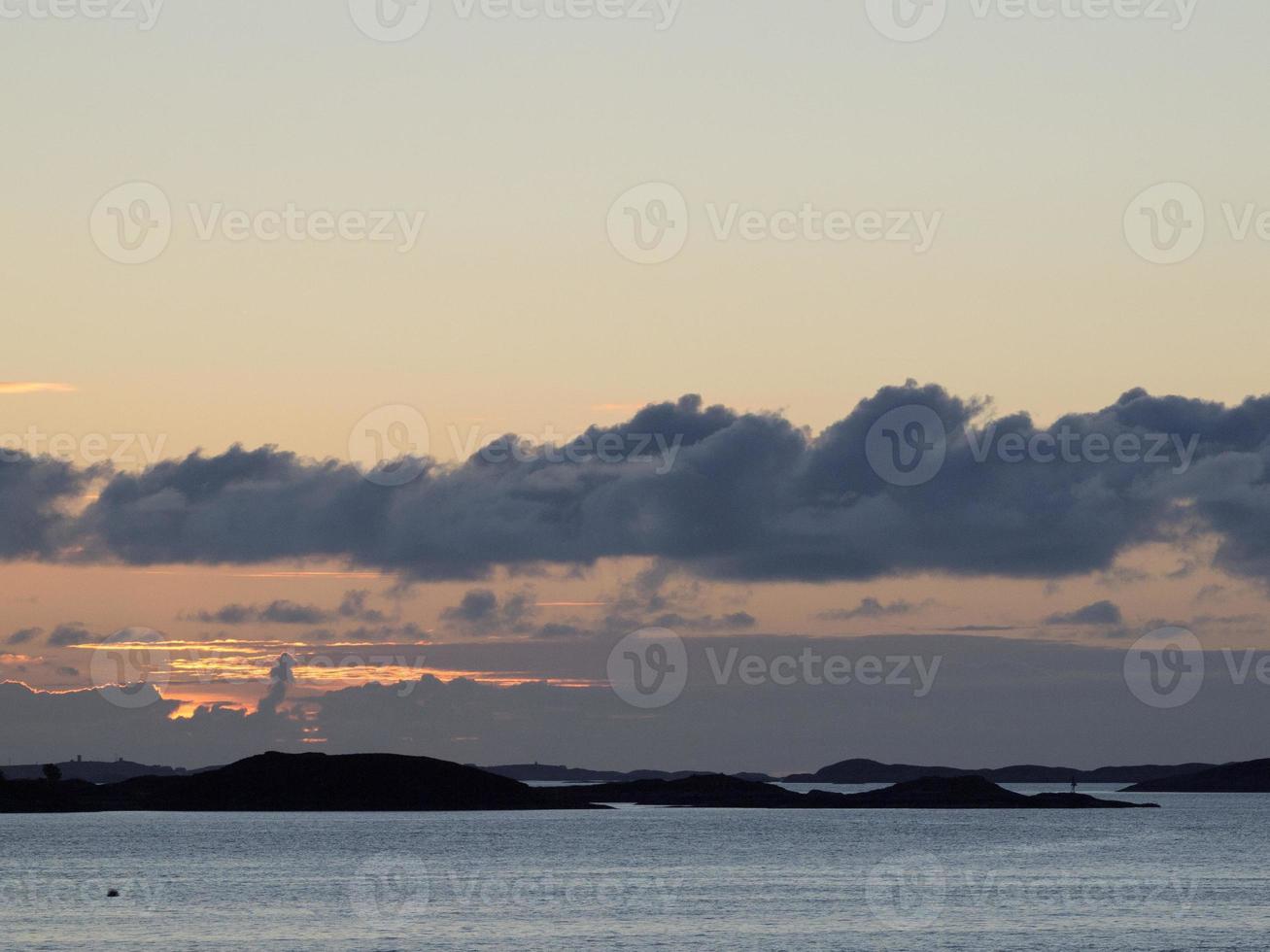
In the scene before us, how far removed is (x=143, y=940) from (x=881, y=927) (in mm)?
44583

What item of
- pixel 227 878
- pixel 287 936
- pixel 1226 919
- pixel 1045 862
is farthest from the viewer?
pixel 1045 862

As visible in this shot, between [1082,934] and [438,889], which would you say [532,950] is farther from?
[438,889]

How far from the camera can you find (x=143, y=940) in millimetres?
102750

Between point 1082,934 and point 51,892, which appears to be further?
point 51,892

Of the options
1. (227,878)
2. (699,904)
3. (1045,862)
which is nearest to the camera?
(699,904)

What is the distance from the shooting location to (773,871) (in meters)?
162

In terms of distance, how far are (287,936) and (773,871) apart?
66.8 meters

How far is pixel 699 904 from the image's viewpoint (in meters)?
125

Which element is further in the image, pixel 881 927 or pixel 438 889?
pixel 438 889

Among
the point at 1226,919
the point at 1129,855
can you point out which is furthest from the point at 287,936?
the point at 1129,855

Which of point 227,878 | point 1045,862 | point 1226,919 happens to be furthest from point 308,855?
point 1226,919

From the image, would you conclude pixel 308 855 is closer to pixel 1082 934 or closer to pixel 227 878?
pixel 227 878

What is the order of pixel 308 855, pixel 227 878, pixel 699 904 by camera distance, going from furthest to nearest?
pixel 308 855 → pixel 227 878 → pixel 699 904

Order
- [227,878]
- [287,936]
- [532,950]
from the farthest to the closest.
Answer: [227,878]
[287,936]
[532,950]
